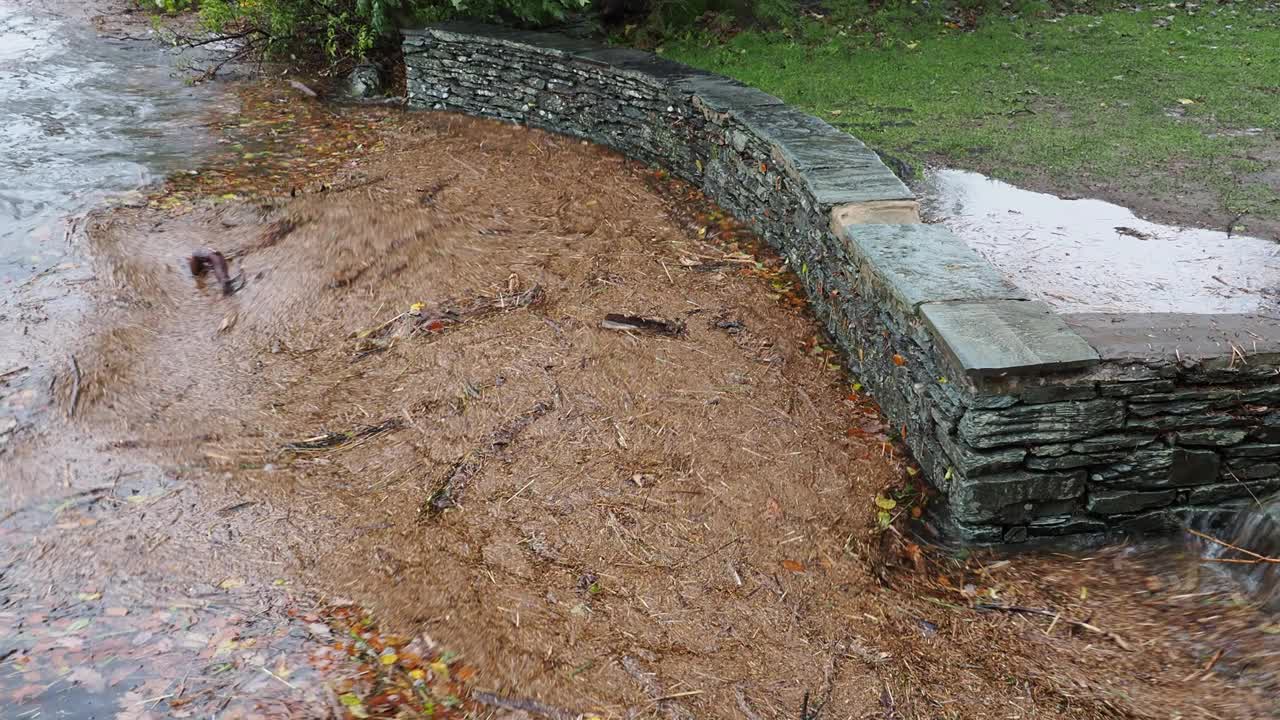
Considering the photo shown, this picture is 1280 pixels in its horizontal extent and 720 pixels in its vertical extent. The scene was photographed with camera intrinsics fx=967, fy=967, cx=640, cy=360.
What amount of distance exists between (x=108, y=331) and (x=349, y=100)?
4.90 meters

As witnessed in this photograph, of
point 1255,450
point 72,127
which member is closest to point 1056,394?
point 1255,450

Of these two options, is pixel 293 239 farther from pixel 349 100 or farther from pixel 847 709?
pixel 847 709

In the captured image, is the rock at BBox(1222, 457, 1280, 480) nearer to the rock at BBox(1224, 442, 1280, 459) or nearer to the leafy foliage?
the rock at BBox(1224, 442, 1280, 459)

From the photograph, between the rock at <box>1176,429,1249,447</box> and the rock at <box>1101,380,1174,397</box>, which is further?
the rock at <box>1176,429,1249,447</box>

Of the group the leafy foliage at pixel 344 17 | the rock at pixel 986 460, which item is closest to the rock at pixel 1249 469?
the rock at pixel 986 460

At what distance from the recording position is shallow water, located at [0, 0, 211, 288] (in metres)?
7.02

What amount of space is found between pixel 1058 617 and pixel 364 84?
8486mm

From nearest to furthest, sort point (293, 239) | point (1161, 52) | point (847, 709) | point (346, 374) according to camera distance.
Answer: point (847, 709)
point (346, 374)
point (293, 239)
point (1161, 52)

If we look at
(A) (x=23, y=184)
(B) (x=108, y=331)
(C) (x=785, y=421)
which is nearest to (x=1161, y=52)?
(C) (x=785, y=421)

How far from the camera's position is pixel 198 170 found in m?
7.98

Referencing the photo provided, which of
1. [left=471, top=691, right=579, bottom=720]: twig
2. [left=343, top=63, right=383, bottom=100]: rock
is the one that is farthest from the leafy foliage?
[left=471, top=691, right=579, bottom=720]: twig

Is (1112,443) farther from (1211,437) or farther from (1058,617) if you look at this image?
(1058,617)

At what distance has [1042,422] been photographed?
12.4 ft

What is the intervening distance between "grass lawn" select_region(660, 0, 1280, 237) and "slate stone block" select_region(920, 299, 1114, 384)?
2806 mm
